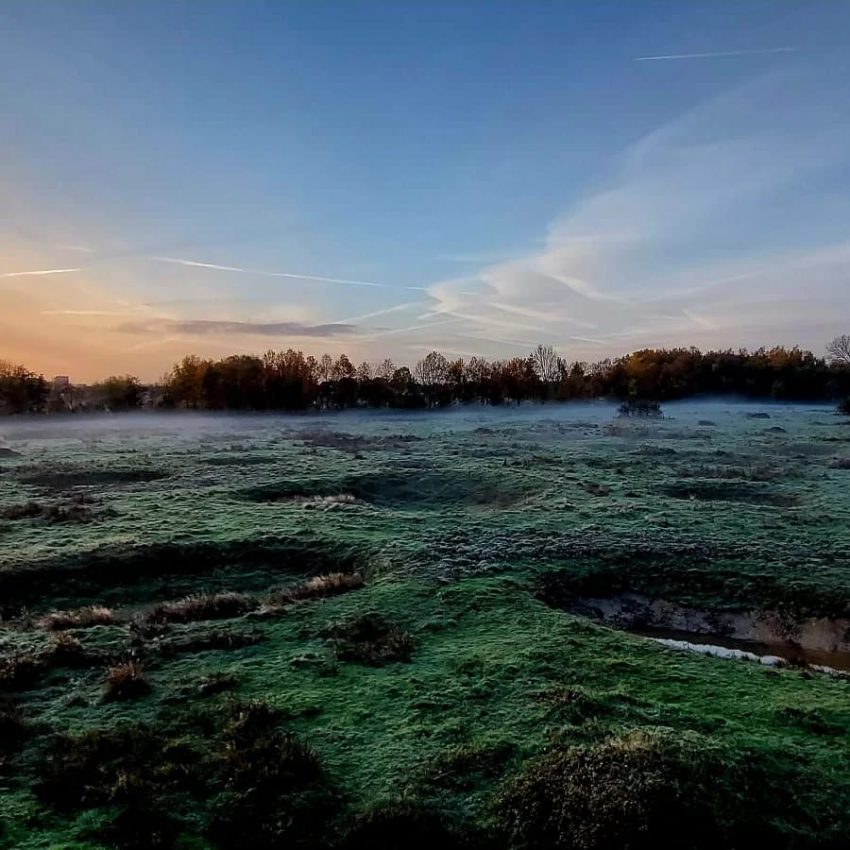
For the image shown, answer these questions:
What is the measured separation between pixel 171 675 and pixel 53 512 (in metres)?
16.9

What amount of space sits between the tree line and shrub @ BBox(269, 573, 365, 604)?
8634 centimetres

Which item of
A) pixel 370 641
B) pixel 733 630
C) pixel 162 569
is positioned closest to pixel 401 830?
pixel 370 641

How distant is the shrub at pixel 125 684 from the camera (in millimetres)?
11469

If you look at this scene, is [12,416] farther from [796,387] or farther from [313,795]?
[796,387]

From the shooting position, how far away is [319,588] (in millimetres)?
17406

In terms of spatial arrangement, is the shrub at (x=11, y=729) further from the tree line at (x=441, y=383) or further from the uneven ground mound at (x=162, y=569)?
the tree line at (x=441, y=383)

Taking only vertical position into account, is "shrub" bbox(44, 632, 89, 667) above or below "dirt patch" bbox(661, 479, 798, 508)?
below

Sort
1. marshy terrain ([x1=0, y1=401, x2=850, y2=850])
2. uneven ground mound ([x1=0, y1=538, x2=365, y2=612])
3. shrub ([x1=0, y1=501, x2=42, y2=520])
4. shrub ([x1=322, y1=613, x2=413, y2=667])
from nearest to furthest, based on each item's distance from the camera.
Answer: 1. marshy terrain ([x1=0, y1=401, x2=850, y2=850])
2. shrub ([x1=322, y1=613, x2=413, y2=667])
3. uneven ground mound ([x1=0, y1=538, x2=365, y2=612])
4. shrub ([x1=0, y1=501, x2=42, y2=520])

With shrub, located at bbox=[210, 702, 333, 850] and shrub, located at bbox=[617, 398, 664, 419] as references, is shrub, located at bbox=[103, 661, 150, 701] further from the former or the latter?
shrub, located at bbox=[617, 398, 664, 419]

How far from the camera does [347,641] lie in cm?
1392

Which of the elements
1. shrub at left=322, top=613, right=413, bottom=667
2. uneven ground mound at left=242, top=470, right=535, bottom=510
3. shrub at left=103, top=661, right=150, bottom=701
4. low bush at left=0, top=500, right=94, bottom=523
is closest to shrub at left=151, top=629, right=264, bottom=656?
shrub at left=103, top=661, right=150, bottom=701

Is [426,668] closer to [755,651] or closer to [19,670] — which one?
[19,670]

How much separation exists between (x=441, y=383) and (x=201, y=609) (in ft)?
328

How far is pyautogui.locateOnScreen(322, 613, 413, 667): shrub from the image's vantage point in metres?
13.1
